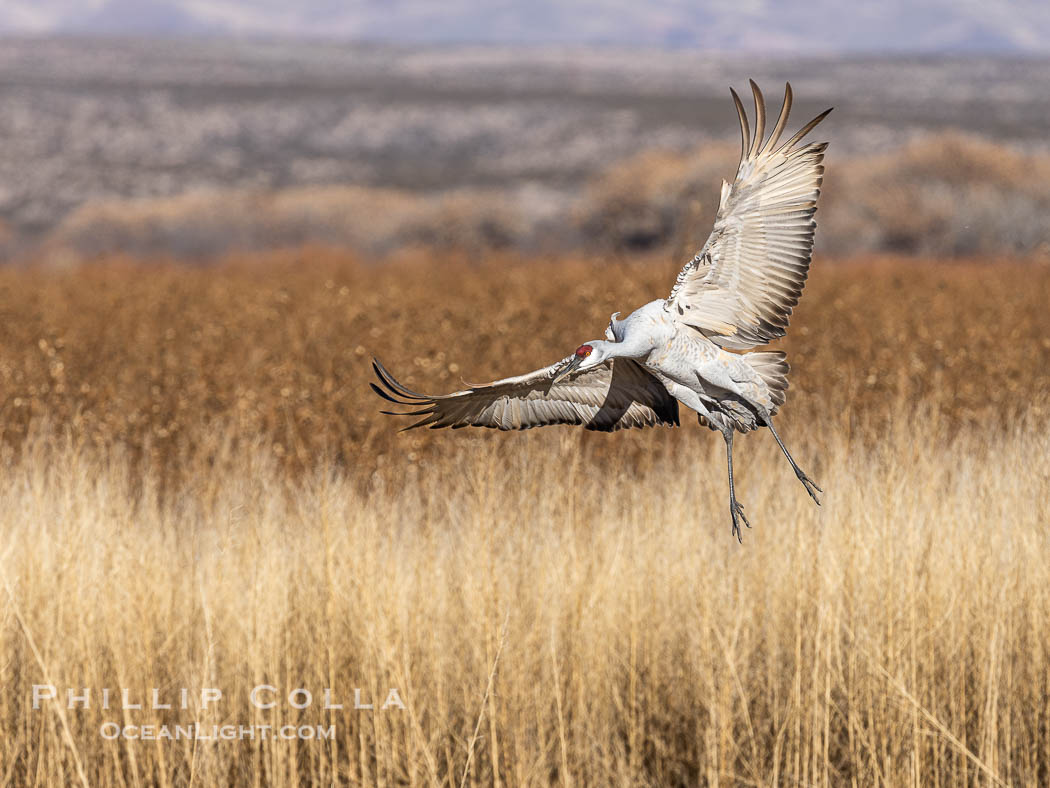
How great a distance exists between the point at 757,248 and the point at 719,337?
0.22 metres

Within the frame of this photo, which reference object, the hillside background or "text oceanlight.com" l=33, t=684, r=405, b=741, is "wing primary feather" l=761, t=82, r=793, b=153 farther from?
"text oceanlight.com" l=33, t=684, r=405, b=741

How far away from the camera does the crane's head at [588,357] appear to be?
1615 millimetres

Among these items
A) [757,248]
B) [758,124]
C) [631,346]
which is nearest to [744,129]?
[758,124]

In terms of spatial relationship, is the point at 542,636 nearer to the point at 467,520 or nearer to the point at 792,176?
the point at 467,520

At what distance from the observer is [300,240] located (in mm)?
21219

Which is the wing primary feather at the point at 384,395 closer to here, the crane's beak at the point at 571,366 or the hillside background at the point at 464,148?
the crane's beak at the point at 571,366

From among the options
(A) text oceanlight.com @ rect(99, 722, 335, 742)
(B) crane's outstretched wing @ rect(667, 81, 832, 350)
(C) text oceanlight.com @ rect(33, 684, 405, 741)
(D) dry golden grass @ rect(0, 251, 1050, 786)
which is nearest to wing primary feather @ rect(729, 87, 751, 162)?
(B) crane's outstretched wing @ rect(667, 81, 832, 350)

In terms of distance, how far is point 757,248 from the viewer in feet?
6.61

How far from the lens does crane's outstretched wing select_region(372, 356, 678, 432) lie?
6.97ft

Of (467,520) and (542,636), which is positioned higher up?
(467,520)

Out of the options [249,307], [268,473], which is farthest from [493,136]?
[268,473]

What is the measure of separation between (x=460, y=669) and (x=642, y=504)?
1.06 meters

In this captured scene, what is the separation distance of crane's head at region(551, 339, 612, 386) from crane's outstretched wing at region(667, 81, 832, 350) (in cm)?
28

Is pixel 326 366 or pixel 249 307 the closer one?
pixel 326 366
